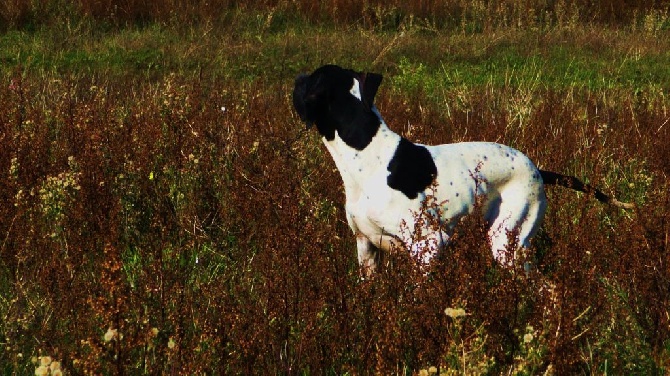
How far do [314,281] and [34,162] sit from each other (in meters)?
2.36

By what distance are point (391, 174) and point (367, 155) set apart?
0.14 meters

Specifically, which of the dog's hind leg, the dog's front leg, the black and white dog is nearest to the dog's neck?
the black and white dog

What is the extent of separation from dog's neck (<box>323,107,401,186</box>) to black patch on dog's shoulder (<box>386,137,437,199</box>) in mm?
33

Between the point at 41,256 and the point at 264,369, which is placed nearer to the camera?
the point at 264,369

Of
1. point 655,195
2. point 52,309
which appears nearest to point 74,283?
point 52,309

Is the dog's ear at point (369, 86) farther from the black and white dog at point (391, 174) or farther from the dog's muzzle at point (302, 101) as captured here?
the dog's muzzle at point (302, 101)

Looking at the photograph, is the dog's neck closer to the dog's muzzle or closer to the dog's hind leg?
the dog's muzzle

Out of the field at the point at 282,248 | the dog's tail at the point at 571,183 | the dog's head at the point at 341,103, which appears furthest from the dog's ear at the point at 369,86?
the dog's tail at the point at 571,183

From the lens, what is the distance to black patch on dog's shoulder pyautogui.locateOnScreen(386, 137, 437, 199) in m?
4.43

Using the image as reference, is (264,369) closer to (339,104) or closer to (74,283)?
(74,283)

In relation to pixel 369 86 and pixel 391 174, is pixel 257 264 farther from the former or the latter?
pixel 369 86

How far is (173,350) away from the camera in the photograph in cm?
308

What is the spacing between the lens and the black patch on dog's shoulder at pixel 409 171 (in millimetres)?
4430

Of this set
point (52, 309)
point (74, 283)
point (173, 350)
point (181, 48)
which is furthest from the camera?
point (181, 48)
